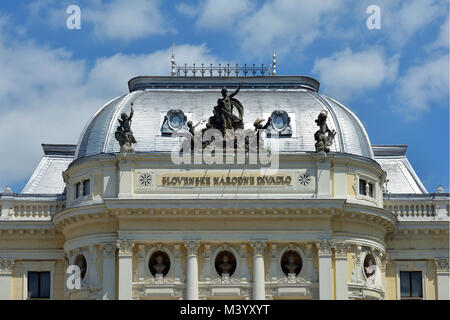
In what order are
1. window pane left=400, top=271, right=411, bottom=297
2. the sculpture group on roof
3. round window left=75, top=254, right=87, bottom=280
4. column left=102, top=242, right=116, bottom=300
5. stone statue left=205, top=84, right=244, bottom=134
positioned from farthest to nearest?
window pane left=400, top=271, right=411, bottom=297 → stone statue left=205, top=84, right=244, bottom=134 → round window left=75, top=254, right=87, bottom=280 → the sculpture group on roof → column left=102, top=242, right=116, bottom=300

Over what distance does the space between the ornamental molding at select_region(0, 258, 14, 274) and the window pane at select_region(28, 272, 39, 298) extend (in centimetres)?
112

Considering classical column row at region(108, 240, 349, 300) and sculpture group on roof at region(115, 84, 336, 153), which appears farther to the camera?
sculpture group on roof at region(115, 84, 336, 153)

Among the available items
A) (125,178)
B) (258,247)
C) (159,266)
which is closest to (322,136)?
(258,247)

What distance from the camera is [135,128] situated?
63.5 m

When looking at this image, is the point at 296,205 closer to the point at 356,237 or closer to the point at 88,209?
the point at 356,237

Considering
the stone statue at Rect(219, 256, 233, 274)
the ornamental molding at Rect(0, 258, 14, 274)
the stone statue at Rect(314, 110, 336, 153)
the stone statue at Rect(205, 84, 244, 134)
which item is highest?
the stone statue at Rect(205, 84, 244, 134)

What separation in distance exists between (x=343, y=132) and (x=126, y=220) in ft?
42.8

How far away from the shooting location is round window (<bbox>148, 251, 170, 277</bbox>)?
59.6m

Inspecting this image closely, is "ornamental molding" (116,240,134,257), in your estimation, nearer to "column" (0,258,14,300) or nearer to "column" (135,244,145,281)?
"column" (135,244,145,281)

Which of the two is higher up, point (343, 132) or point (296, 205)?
point (343, 132)

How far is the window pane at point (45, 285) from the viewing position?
63.5 metres

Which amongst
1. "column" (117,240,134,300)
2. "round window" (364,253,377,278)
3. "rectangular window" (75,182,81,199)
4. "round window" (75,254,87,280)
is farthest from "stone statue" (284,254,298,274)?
"rectangular window" (75,182,81,199)

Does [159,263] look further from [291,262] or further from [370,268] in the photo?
[370,268]

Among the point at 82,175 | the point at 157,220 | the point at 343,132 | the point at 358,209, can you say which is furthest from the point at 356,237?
the point at 82,175
